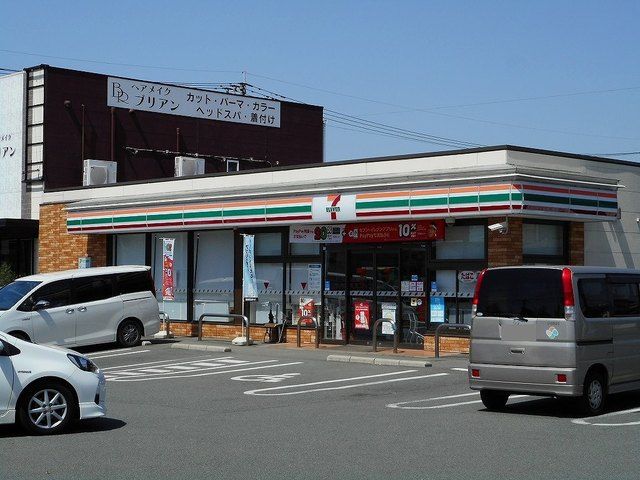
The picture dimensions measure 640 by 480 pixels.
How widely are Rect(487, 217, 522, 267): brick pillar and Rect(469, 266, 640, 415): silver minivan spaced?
277 inches

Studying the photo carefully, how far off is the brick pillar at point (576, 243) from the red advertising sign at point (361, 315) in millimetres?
5052

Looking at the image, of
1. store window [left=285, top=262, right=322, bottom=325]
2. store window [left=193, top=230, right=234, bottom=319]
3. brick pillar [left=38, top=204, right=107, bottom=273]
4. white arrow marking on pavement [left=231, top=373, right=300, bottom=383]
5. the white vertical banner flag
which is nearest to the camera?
white arrow marking on pavement [left=231, top=373, right=300, bottom=383]

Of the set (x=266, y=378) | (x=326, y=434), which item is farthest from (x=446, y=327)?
(x=326, y=434)

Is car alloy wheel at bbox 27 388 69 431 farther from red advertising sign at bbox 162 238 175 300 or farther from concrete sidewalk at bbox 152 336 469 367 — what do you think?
red advertising sign at bbox 162 238 175 300

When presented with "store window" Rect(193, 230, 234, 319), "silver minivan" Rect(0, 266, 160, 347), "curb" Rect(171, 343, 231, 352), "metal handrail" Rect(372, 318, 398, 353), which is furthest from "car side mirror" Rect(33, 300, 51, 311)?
"metal handrail" Rect(372, 318, 398, 353)

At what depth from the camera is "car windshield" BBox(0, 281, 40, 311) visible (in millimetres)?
23312

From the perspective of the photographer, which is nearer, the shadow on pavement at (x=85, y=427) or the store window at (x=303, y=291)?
the shadow on pavement at (x=85, y=427)

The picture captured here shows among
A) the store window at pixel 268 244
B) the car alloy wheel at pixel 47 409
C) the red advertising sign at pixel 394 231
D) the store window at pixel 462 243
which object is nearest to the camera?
the car alloy wheel at pixel 47 409

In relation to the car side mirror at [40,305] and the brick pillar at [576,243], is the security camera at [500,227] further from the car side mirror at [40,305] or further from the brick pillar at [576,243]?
the car side mirror at [40,305]

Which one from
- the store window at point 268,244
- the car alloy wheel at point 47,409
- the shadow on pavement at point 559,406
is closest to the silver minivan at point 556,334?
the shadow on pavement at point 559,406

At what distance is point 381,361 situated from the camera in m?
20.4

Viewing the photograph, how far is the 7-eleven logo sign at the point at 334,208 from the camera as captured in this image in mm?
23078

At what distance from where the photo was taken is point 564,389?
1286cm

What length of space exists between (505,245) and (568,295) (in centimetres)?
825
